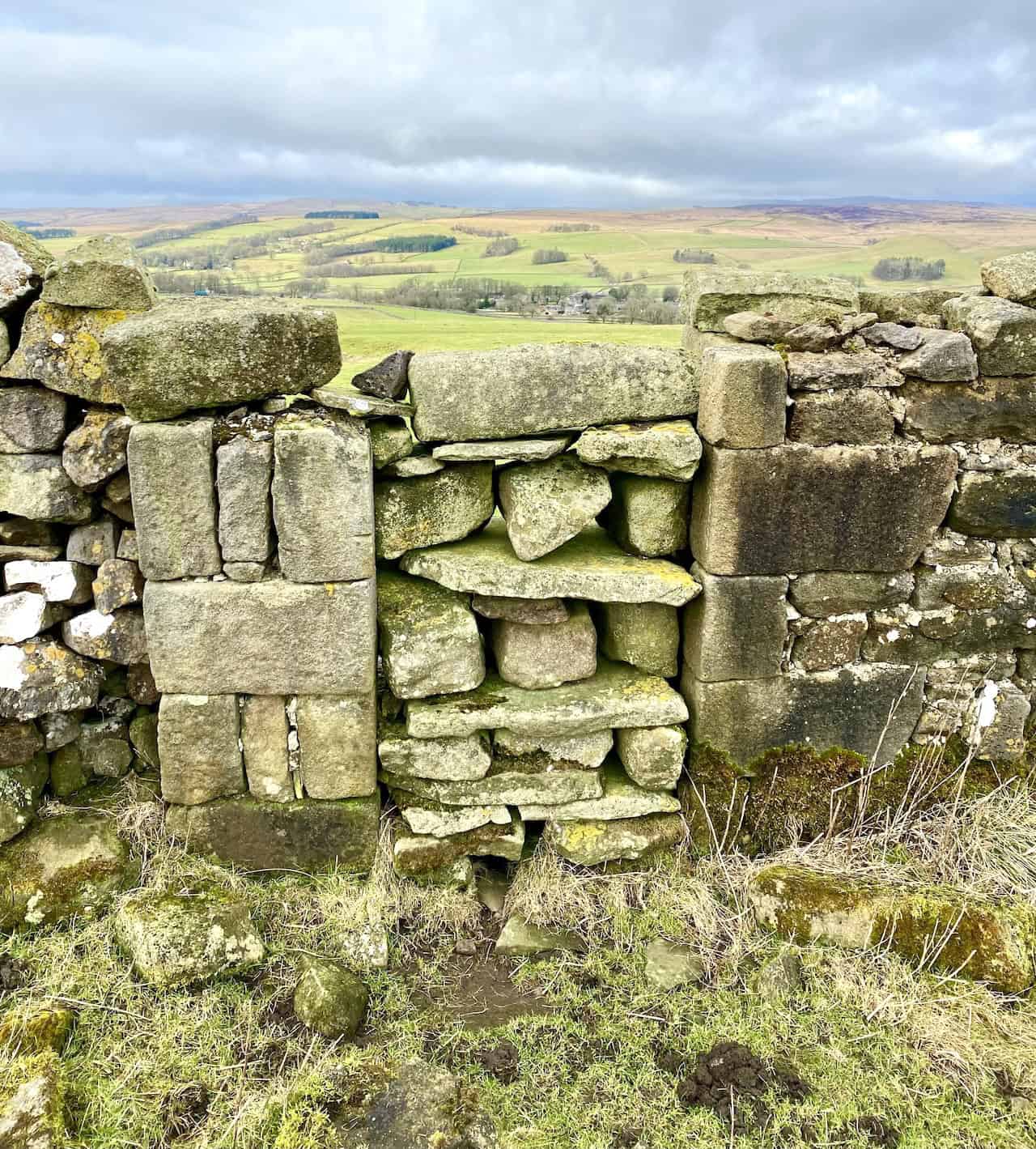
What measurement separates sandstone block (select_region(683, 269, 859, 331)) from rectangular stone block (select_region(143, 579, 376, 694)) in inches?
99.3

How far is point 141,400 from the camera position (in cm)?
392

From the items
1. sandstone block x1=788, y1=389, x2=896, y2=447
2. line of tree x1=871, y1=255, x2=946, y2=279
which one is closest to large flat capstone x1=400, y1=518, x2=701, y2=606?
sandstone block x1=788, y1=389, x2=896, y2=447

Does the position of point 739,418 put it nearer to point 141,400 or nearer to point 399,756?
point 399,756

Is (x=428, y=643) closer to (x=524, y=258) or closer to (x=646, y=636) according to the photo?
(x=646, y=636)

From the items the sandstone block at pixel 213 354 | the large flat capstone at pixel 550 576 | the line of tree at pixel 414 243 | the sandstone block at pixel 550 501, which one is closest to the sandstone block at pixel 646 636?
the large flat capstone at pixel 550 576

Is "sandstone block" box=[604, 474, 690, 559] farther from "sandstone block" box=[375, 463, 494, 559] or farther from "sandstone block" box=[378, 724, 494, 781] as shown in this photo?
"sandstone block" box=[378, 724, 494, 781]

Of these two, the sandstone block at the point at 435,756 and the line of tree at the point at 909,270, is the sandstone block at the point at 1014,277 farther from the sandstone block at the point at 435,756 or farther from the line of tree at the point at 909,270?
the line of tree at the point at 909,270

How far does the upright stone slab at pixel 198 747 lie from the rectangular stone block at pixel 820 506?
2768 mm

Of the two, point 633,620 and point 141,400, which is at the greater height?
point 141,400

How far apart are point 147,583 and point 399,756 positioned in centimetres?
162

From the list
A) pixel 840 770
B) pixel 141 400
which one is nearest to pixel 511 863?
pixel 840 770

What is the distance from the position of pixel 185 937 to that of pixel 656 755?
8.56ft

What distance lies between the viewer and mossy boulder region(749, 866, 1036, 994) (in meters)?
4.01

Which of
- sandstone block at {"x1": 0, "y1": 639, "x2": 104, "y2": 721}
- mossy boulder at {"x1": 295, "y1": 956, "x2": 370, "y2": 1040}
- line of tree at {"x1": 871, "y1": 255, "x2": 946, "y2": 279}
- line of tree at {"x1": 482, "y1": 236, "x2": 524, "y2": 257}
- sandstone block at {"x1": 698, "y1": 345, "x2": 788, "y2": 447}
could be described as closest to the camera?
mossy boulder at {"x1": 295, "y1": 956, "x2": 370, "y2": 1040}
